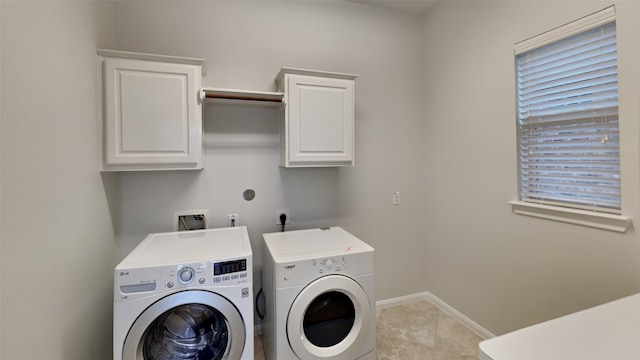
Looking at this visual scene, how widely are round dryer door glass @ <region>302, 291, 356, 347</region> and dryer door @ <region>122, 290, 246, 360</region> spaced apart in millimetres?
391

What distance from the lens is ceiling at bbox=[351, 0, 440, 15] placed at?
2461 millimetres

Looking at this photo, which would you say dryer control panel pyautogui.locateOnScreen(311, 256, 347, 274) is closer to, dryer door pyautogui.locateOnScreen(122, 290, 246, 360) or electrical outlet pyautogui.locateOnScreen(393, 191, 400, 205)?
dryer door pyautogui.locateOnScreen(122, 290, 246, 360)

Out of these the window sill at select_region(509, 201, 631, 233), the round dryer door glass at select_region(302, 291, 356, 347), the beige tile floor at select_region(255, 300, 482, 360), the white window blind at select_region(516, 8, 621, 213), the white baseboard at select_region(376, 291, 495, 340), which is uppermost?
the white window blind at select_region(516, 8, 621, 213)

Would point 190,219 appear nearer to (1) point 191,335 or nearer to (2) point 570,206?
(1) point 191,335

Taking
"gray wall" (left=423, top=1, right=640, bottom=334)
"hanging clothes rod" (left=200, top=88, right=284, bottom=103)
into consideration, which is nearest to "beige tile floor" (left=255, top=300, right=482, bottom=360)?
"gray wall" (left=423, top=1, right=640, bottom=334)

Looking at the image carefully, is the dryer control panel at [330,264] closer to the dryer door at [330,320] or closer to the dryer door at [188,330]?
the dryer door at [330,320]

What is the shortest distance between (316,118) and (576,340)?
66.9 inches

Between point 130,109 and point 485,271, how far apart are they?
2.69 metres

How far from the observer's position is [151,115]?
171 cm

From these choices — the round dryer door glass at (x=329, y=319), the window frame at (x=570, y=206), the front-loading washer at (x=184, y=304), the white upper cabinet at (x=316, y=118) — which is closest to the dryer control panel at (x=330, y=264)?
the round dryer door glass at (x=329, y=319)

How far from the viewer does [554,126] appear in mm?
1695

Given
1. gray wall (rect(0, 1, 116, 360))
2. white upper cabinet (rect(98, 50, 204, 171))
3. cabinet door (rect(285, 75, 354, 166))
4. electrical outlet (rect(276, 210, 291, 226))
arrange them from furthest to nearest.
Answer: electrical outlet (rect(276, 210, 291, 226)) → cabinet door (rect(285, 75, 354, 166)) → white upper cabinet (rect(98, 50, 204, 171)) → gray wall (rect(0, 1, 116, 360))

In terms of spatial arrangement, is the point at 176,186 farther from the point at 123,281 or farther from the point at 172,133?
the point at 123,281

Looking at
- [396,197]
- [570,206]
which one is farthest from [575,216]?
[396,197]
